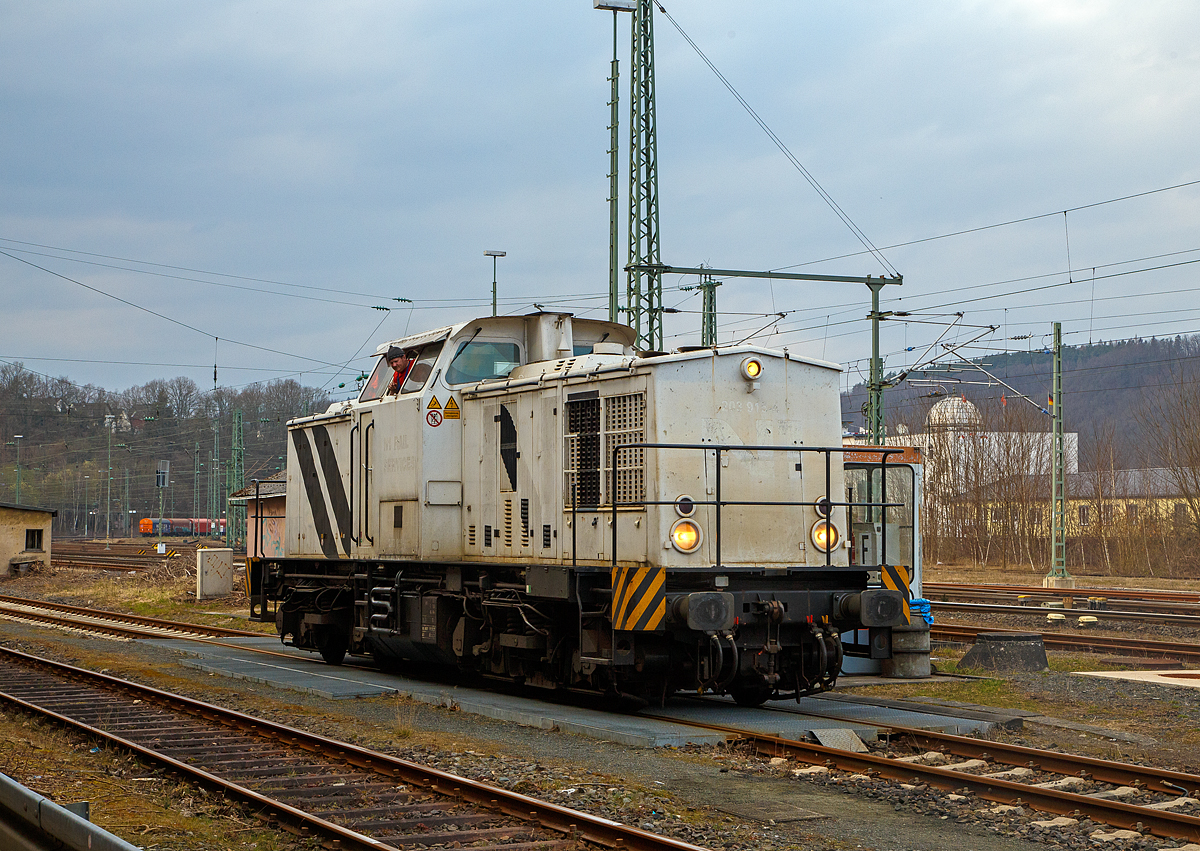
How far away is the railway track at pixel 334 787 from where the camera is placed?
5.80 meters

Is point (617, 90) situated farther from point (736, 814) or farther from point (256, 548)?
point (736, 814)

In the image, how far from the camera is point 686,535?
9445mm

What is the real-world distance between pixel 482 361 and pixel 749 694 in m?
4.31

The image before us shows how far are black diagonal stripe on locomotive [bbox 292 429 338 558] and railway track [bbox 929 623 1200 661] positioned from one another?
758 cm

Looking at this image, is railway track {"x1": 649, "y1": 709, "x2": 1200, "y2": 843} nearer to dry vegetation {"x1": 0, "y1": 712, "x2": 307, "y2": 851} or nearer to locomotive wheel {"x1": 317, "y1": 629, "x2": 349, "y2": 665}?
dry vegetation {"x1": 0, "y1": 712, "x2": 307, "y2": 851}

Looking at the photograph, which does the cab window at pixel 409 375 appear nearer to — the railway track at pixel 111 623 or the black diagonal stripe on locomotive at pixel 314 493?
the black diagonal stripe on locomotive at pixel 314 493

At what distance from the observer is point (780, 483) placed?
992 centimetres

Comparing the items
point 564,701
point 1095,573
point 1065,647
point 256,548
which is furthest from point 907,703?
point 1095,573

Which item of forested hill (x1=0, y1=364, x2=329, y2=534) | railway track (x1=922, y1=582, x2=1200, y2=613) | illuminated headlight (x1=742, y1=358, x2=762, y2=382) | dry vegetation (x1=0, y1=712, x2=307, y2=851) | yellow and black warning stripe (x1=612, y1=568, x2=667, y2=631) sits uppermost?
forested hill (x1=0, y1=364, x2=329, y2=534)

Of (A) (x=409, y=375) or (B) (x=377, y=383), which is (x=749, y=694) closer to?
(A) (x=409, y=375)

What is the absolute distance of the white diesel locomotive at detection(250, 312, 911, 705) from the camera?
9.35 metres

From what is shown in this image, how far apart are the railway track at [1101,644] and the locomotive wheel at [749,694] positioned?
461 centimetres

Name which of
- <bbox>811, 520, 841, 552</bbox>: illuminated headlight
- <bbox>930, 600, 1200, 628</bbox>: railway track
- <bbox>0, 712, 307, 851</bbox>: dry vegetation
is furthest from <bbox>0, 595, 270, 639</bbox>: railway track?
<bbox>930, 600, 1200, 628</bbox>: railway track

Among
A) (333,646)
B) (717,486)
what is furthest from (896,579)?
(333,646)
